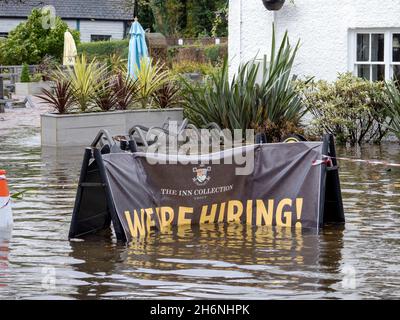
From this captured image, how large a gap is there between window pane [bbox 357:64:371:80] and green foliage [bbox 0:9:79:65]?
85.9 ft

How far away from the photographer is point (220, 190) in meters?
11.0

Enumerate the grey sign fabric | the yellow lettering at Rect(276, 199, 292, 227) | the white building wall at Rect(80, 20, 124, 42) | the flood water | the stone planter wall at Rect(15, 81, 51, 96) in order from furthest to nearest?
1. the white building wall at Rect(80, 20, 124, 42)
2. the stone planter wall at Rect(15, 81, 51, 96)
3. the yellow lettering at Rect(276, 199, 292, 227)
4. the grey sign fabric
5. the flood water

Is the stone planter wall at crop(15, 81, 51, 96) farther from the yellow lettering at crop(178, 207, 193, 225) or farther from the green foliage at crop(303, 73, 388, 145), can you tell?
the yellow lettering at crop(178, 207, 193, 225)

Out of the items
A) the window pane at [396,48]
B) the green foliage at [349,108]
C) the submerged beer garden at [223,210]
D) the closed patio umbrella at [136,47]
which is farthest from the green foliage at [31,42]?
the window pane at [396,48]

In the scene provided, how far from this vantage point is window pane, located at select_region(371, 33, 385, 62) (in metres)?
20.4

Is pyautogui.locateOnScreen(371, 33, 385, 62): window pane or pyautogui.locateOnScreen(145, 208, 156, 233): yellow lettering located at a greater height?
pyautogui.locateOnScreen(371, 33, 385, 62): window pane

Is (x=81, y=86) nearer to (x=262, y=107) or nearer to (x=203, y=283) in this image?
(x=262, y=107)

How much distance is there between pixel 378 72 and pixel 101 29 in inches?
1704

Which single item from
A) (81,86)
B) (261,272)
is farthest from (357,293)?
(81,86)

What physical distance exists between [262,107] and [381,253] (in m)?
9.60

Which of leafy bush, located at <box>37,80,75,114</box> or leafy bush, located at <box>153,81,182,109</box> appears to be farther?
leafy bush, located at <box>153,81,182,109</box>

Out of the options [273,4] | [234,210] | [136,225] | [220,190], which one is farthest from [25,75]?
[136,225]

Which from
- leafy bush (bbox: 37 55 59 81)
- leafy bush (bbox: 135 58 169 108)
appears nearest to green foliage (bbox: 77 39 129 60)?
leafy bush (bbox: 37 55 59 81)

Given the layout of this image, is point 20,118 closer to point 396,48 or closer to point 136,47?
point 136,47
